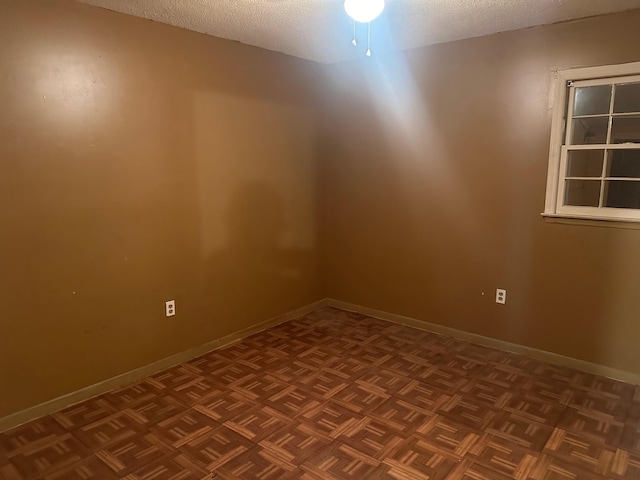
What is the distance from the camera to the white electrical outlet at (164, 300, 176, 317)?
300 cm

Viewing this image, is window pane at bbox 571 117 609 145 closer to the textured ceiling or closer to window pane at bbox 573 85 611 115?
window pane at bbox 573 85 611 115

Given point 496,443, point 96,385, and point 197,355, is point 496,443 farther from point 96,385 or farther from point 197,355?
point 96,385

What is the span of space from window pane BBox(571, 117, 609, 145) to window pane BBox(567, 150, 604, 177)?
0.23ft

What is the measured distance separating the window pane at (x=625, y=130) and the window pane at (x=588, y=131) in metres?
0.08

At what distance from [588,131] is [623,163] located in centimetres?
30

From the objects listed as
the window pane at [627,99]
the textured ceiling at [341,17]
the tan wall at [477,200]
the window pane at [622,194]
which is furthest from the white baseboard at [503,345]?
the textured ceiling at [341,17]

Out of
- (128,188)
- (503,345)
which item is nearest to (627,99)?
(503,345)

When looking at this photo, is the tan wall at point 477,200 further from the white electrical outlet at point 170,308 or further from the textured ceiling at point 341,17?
the white electrical outlet at point 170,308

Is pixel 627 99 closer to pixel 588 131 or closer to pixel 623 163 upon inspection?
pixel 588 131

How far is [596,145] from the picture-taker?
2.82 metres

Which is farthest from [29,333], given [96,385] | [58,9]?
[58,9]

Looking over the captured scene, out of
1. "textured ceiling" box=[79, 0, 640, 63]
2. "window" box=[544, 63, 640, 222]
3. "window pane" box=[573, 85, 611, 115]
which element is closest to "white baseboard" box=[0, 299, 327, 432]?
"textured ceiling" box=[79, 0, 640, 63]

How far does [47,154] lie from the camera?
235cm

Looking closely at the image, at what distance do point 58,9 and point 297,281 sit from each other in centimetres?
257
